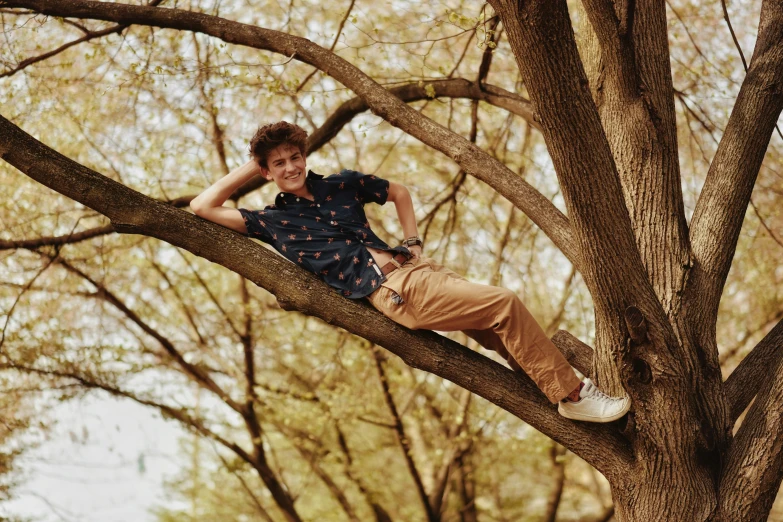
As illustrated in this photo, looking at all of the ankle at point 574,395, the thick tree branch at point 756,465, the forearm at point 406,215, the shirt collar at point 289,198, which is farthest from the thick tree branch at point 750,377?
the shirt collar at point 289,198

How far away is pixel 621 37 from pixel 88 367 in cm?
536

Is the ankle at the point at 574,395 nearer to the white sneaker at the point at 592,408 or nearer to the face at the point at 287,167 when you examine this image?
the white sneaker at the point at 592,408

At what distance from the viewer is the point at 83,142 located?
264 inches

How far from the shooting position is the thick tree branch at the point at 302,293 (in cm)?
303

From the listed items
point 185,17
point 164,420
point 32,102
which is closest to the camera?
point 185,17

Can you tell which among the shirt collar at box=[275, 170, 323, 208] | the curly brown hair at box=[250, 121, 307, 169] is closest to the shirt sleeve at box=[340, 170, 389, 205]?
the shirt collar at box=[275, 170, 323, 208]

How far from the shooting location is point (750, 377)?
3373 millimetres

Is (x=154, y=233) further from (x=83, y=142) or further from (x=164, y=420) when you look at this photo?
(x=164, y=420)

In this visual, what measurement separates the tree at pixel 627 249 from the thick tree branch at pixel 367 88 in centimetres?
1

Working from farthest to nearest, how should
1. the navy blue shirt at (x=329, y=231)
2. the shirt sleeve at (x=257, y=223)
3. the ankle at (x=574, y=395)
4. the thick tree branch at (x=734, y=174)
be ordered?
the thick tree branch at (x=734, y=174) < the shirt sleeve at (x=257, y=223) < the navy blue shirt at (x=329, y=231) < the ankle at (x=574, y=395)

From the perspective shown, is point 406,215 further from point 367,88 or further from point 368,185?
point 367,88

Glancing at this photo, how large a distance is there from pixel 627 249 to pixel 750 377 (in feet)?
3.36

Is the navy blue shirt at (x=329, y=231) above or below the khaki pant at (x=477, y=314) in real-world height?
above

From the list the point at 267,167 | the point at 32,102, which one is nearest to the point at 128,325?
the point at 32,102
